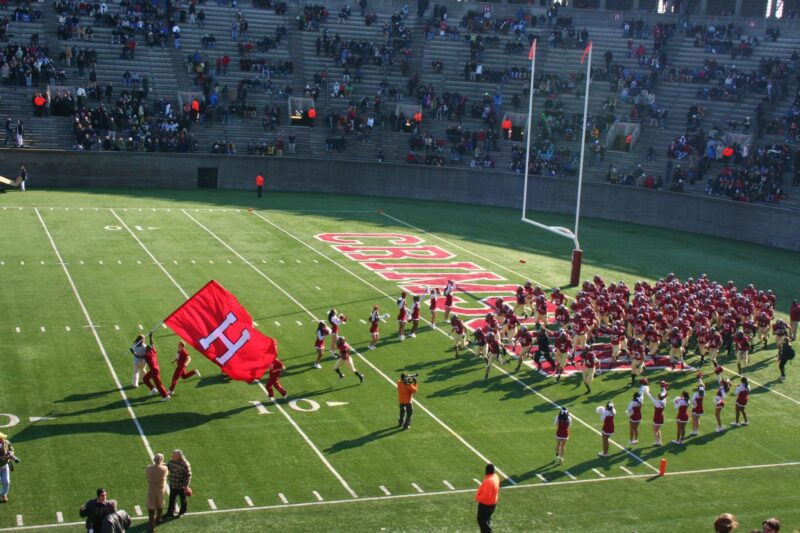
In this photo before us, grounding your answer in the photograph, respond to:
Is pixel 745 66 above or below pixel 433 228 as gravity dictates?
above

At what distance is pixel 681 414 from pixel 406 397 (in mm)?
5597

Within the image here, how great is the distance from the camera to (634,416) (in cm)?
2150

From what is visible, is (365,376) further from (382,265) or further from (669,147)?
(669,147)

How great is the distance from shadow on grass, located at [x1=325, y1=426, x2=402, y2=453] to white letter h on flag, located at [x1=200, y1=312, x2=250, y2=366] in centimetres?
294

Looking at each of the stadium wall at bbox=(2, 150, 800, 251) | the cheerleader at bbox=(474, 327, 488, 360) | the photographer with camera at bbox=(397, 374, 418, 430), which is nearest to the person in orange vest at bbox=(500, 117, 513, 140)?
the stadium wall at bbox=(2, 150, 800, 251)

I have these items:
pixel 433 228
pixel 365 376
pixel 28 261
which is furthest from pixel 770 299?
pixel 28 261

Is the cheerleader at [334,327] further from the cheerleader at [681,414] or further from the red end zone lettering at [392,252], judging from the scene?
the red end zone lettering at [392,252]

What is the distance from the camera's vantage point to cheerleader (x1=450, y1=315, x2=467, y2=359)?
86.2 ft

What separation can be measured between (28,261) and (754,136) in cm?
3431

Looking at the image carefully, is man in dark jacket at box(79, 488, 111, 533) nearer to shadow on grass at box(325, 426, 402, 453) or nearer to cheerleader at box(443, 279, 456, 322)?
shadow on grass at box(325, 426, 402, 453)

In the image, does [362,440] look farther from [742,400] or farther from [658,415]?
[742,400]

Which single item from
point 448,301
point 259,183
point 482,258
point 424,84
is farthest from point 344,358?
point 424,84

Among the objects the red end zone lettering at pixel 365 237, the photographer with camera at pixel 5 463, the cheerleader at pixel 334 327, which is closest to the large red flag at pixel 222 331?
the cheerleader at pixel 334 327

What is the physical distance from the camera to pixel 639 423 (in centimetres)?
2214
